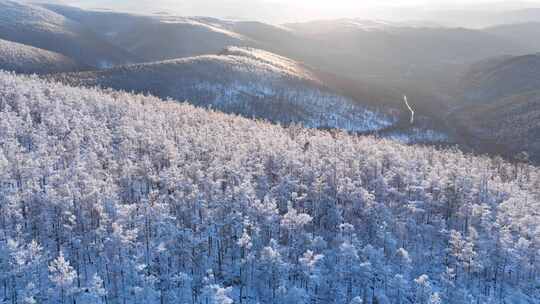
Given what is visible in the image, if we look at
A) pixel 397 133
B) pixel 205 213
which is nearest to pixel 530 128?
pixel 397 133

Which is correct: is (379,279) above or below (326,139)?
below

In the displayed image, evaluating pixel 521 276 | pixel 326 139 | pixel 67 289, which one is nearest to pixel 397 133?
pixel 326 139

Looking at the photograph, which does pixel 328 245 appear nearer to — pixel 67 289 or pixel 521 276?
pixel 521 276

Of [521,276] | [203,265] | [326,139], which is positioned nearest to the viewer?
[203,265]

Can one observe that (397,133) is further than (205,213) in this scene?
Yes

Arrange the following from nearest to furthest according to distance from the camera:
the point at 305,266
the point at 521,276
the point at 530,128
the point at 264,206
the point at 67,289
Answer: the point at 67,289, the point at 305,266, the point at 264,206, the point at 521,276, the point at 530,128

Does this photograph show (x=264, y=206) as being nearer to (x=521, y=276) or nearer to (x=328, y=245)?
(x=328, y=245)
